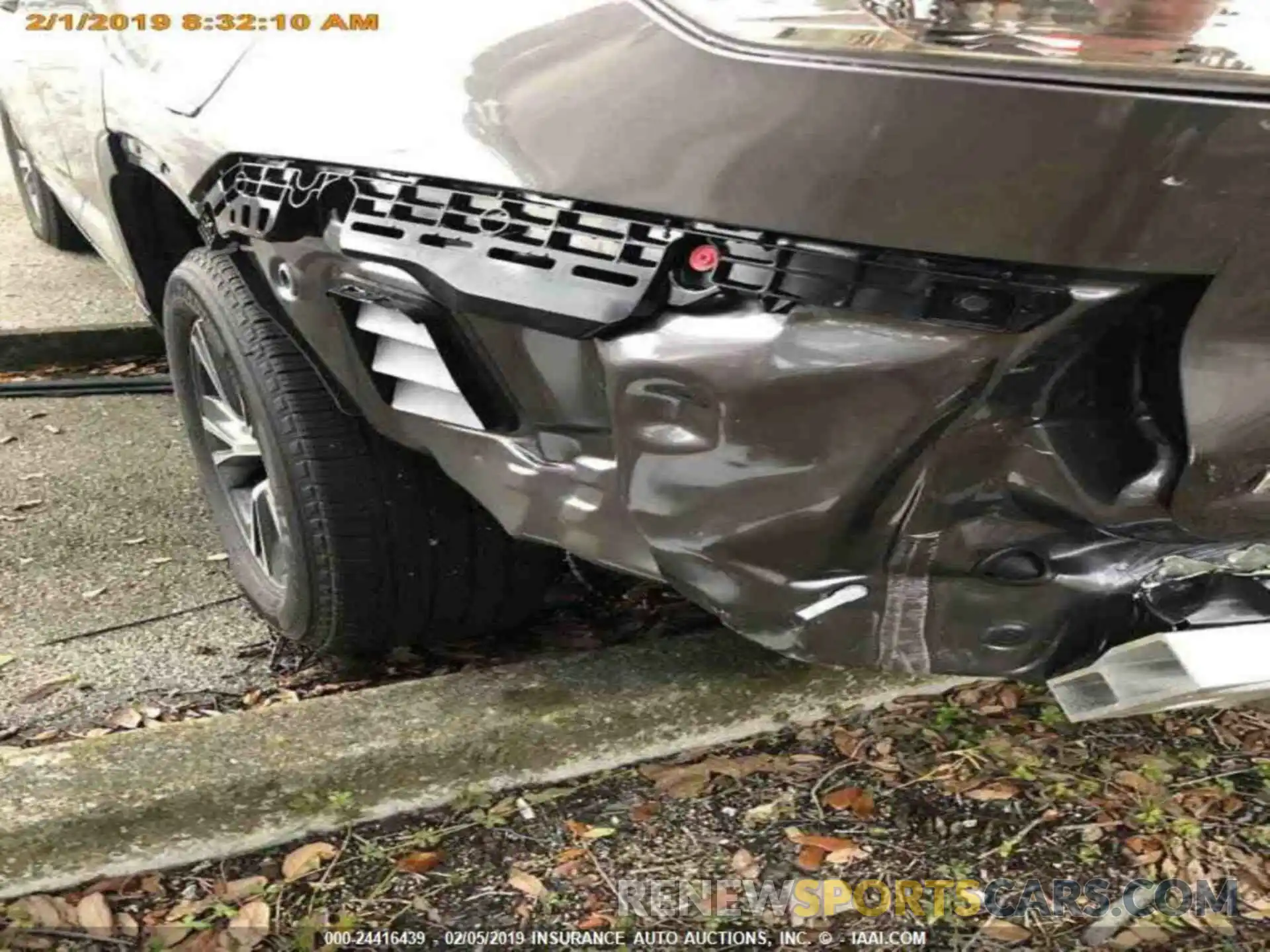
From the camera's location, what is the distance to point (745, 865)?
2006 millimetres

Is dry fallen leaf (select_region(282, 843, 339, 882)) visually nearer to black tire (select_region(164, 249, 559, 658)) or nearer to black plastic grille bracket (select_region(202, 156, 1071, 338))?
black tire (select_region(164, 249, 559, 658))

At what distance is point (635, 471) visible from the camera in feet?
5.03

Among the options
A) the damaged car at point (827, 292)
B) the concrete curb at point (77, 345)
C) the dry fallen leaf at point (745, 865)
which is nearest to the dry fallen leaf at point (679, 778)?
the dry fallen leaf at point (745, 865)

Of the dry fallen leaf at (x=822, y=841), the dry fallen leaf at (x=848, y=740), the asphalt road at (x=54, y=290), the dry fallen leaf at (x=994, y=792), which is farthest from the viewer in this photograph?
the asphalt road at (x=54, y=290)

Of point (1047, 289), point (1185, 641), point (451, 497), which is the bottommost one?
point (451, 497)

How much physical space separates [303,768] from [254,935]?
12.3 inches

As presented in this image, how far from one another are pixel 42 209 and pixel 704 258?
474 centimetres

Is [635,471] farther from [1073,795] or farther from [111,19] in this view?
[111,19]

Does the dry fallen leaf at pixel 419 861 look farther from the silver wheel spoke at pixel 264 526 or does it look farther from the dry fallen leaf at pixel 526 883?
the silver wheel spoke at pixel 264 526

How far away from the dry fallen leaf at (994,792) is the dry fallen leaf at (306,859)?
1.11 metres

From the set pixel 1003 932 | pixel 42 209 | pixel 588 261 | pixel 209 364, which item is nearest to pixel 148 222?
pixel 209 364

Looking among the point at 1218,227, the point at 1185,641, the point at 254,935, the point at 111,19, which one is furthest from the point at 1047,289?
the point at 111,19

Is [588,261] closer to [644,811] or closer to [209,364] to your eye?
[644,811]

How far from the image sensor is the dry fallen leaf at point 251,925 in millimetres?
1840
